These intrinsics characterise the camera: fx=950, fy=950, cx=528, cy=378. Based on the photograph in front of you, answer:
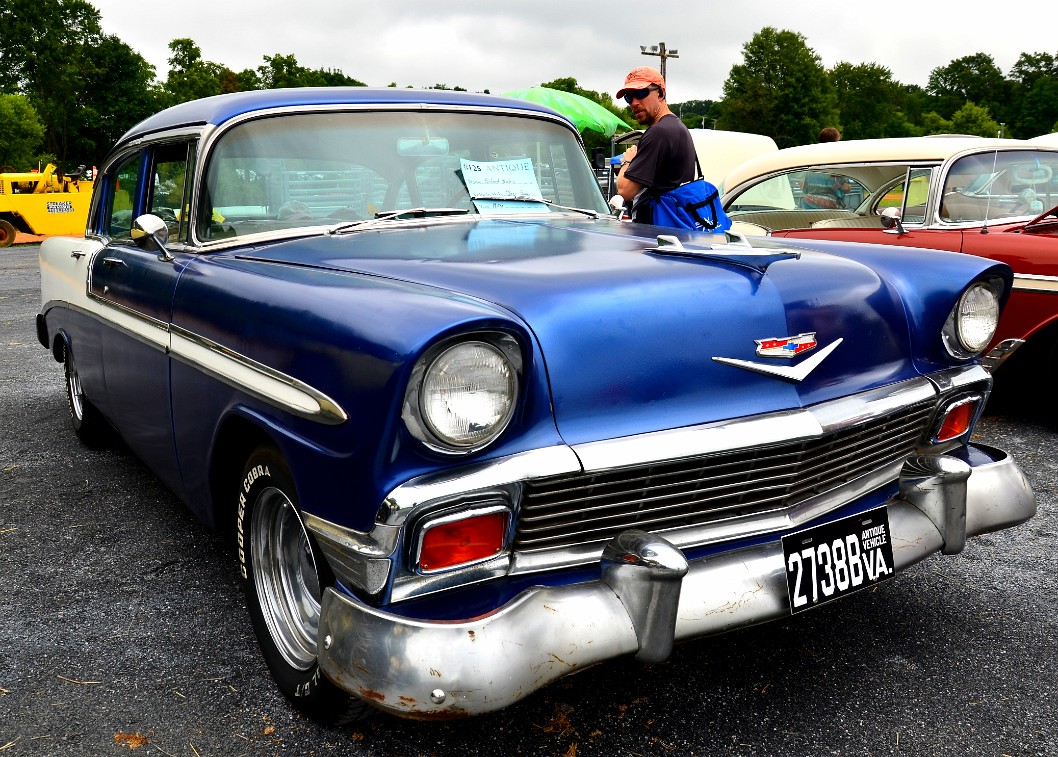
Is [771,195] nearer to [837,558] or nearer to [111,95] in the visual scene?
[837,558]

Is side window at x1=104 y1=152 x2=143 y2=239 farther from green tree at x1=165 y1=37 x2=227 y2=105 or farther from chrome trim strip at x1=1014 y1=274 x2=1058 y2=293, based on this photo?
green tree at x1=165 y1=37 x2=227 y2=105

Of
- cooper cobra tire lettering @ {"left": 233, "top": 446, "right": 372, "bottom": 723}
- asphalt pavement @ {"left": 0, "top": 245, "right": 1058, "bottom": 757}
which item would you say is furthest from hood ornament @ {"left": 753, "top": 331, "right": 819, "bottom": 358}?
cooper cobra tire lettering @ {"left": 233, "top": 446, "right": 372, "bottom": 723}

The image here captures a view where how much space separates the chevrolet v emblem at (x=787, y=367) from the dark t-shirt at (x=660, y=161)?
6.68 ft

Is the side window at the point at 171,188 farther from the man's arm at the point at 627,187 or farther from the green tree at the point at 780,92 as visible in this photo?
the green tree at the point at 780,92

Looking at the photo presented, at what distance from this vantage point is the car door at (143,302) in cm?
282

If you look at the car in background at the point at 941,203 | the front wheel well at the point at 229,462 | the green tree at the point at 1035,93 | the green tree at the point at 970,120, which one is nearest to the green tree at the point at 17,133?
the car in background at the point at 941,203

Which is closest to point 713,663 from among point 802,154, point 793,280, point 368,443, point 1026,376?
point 793,280

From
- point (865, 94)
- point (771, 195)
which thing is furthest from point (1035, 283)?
point (865, 94)

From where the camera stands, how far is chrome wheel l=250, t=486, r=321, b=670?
2.29 m

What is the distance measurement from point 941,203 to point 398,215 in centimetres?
358

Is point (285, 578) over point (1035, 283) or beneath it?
beneath

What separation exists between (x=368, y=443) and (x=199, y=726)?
3.14ft

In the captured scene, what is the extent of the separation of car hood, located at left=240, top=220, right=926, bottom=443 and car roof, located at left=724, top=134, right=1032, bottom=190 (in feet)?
12.0

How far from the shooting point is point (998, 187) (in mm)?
A: 5297
